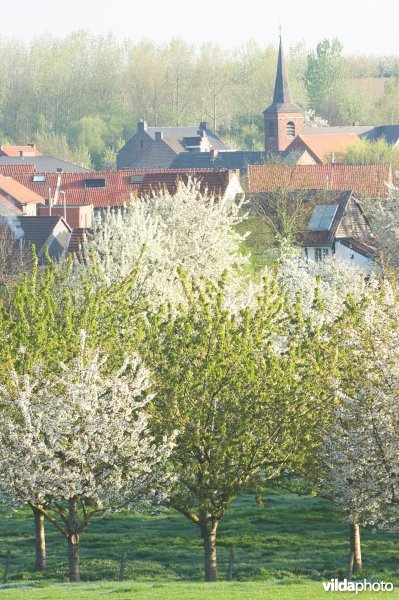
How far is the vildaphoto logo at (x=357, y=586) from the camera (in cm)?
2711

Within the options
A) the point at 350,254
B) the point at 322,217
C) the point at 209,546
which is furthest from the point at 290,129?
the point at 209,546

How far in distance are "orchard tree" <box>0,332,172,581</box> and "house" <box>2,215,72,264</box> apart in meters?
42.1

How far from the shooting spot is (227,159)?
135250mm

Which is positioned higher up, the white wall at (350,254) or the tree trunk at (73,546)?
the white wall at (350,254)

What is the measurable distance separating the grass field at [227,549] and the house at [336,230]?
1584 inches

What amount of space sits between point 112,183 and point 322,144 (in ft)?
173

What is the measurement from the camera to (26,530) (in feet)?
125

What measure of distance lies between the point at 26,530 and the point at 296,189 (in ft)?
168

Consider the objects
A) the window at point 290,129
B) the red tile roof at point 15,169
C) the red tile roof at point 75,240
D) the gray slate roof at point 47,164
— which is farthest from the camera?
the window at point 290,129

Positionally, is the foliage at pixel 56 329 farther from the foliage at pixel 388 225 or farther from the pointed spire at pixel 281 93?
the pointed spire at pixel 281 93

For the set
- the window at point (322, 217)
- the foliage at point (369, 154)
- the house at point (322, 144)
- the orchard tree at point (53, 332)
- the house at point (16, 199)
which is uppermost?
the house at point (322, 144)

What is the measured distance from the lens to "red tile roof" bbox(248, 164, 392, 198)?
89.5 m

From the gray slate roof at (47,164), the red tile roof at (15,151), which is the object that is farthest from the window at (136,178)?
the red tile roof at (15,151)

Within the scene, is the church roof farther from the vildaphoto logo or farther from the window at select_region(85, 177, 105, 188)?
the vildaphoto logo
